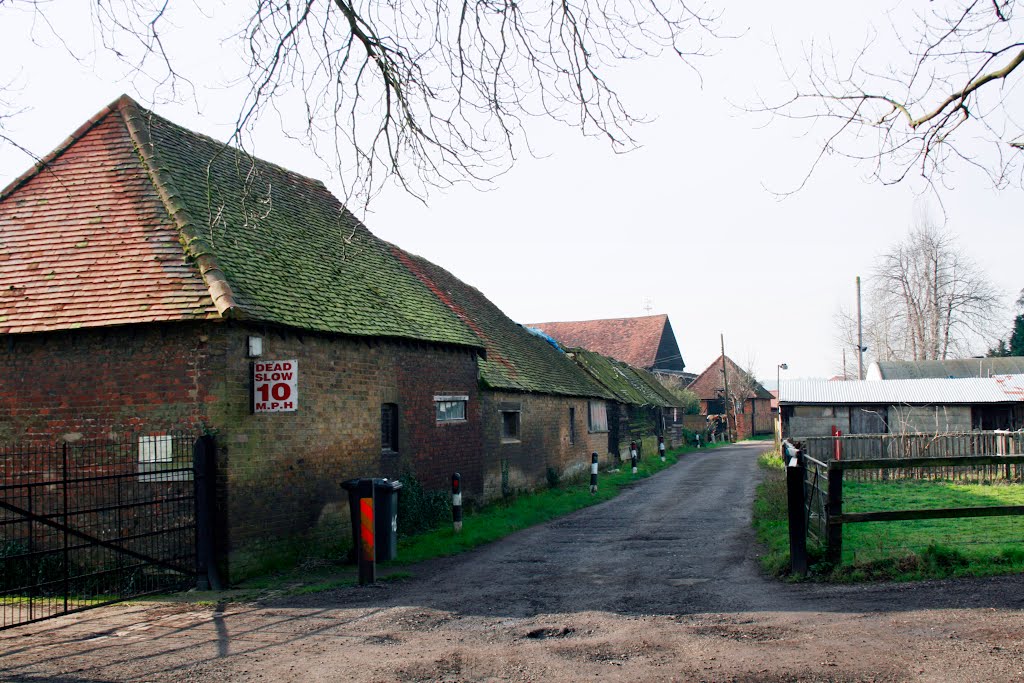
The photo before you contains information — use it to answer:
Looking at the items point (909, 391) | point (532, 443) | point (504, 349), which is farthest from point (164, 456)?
point (909, 391)

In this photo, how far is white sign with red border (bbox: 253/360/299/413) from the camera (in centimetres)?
1104

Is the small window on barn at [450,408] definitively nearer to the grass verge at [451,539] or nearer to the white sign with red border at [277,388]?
the grass verge at [451,539]

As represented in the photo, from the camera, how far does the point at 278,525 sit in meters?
11.7

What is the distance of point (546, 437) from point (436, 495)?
8180mm

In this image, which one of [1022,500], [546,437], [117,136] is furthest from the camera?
[546,437]

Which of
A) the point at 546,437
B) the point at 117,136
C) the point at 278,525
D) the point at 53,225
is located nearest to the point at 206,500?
the point at 278,525

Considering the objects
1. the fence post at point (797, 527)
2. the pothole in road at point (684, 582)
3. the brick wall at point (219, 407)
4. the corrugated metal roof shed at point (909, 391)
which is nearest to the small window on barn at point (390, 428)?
the brick wall at point (219, 407)

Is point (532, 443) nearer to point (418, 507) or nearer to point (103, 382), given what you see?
point (418, 507)

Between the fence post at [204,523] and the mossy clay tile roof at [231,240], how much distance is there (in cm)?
177

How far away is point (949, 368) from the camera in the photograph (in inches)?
2143

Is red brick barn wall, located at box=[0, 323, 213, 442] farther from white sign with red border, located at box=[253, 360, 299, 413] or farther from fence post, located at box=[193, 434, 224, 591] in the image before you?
white sign with red border, located at box=[253, 360, 299, 413]

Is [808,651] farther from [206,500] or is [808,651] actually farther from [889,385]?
[889,385]

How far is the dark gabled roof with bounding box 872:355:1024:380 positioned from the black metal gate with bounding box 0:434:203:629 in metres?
48.9

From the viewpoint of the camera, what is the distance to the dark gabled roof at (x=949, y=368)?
5256cm
